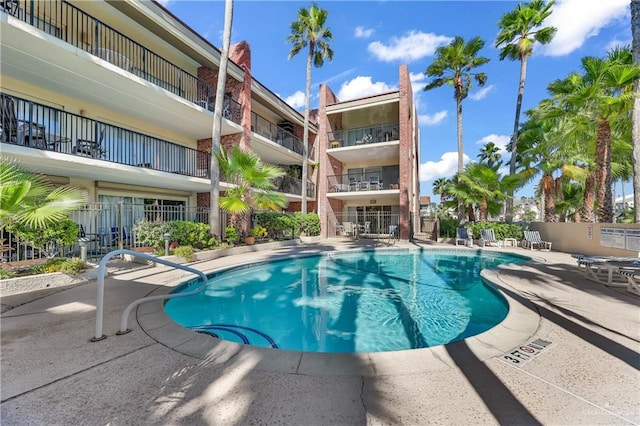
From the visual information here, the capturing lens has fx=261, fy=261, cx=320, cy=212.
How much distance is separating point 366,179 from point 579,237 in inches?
553

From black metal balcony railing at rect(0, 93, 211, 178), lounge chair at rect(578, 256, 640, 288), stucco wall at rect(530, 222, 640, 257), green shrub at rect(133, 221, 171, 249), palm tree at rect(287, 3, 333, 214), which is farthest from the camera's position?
palm tree at rect(287, 3, 333, 214)

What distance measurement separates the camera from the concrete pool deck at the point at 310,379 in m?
2.02

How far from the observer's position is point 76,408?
2.12 m

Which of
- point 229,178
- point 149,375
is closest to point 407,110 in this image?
point 229,178

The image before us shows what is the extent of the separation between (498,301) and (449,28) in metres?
20.1

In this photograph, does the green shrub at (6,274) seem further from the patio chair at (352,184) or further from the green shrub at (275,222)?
the patio chair at (352,184)

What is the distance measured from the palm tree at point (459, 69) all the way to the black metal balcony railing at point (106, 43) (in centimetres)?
1456

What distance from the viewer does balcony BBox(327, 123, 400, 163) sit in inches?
759

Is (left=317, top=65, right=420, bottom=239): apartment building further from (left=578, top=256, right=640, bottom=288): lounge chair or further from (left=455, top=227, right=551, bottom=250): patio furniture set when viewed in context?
(left=578, top=256, right=640, bottom=288): lounge chair

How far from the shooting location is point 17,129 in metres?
7.36

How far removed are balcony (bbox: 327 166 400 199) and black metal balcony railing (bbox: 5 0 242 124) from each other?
30.8ft

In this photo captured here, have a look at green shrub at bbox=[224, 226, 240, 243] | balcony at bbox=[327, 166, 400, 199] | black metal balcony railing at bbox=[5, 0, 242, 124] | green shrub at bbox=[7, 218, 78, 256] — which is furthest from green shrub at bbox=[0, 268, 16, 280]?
balcony at bbox=[327, 166, 400, 199]

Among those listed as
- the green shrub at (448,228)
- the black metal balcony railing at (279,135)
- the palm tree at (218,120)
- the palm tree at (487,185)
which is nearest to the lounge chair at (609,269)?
the palm tree at (487,185)

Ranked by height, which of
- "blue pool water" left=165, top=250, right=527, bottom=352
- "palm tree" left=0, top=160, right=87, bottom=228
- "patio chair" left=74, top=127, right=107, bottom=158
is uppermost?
"patio chair" left=74, top=127, right=107, bottom=158
